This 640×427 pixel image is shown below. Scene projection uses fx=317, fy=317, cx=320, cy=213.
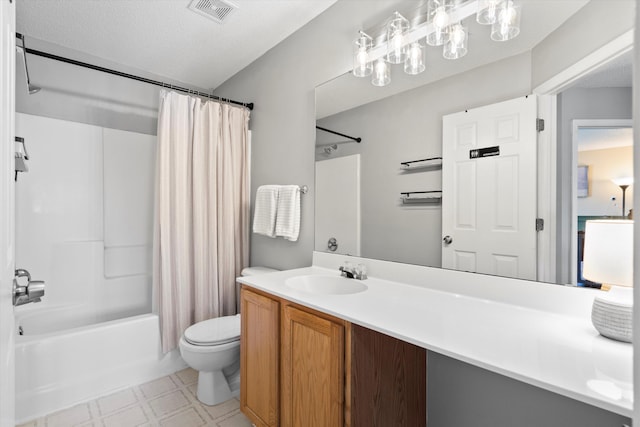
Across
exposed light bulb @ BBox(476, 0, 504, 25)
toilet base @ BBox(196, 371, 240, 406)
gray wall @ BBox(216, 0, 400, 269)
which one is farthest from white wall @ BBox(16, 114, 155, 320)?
exposed light bulb @ BBox(476, 0, 504, 25)

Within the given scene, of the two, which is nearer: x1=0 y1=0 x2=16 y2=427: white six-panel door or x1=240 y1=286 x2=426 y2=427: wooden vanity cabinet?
x1=0 y1=0 x2=16 y2=427: white six-panel door

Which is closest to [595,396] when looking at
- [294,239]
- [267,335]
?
[267,335]

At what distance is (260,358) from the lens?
1558 mm

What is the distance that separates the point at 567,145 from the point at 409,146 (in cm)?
65

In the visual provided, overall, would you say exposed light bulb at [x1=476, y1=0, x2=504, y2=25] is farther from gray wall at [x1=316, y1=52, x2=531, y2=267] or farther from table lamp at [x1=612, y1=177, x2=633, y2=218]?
table lamp at [x1=612, y1=177, x2=633, y2=218]

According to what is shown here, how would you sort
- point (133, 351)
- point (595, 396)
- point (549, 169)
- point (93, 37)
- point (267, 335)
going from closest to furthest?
1. point (595, 396)
2. point (549, 169)
3. point (267, 335)
4. point (133, 351)
5. point (93, 37)

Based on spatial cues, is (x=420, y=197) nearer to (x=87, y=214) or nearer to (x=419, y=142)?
(x=419, y=142)

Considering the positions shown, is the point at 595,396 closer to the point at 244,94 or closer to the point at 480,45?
the point at 480,45

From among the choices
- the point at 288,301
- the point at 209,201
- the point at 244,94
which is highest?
the point at 244,94

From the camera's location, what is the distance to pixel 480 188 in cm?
134

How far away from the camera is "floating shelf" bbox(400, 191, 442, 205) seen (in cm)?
149

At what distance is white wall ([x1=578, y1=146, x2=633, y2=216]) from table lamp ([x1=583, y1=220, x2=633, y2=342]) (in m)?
0.07

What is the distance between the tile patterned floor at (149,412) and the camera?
177 centimetres

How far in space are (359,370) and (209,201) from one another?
176 cm
